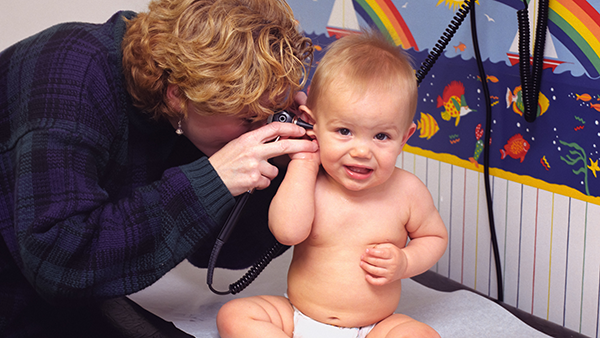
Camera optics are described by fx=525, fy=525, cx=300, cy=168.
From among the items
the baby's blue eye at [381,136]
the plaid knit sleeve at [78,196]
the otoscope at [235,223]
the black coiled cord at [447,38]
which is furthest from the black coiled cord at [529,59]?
the plaid knit sleeve at [78,196]

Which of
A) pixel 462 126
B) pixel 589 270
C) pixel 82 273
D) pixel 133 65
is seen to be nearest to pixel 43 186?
pixel 82 273

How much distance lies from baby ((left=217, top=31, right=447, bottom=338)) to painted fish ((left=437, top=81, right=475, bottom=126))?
18.2 inches

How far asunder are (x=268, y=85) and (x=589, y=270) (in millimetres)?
913

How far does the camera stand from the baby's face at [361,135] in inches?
40.1

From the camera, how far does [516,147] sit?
1.40 m

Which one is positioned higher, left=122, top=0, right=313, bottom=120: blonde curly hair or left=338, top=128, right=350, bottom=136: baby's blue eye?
left=122, top=0, right=313, bottom=120: blonde curly hair

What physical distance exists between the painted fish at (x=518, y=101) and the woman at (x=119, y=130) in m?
0.57

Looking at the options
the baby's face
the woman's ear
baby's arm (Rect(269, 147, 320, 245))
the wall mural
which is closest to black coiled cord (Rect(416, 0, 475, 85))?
the wall mural

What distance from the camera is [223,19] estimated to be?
43.1 inches

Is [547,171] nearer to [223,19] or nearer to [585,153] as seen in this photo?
[585,153]

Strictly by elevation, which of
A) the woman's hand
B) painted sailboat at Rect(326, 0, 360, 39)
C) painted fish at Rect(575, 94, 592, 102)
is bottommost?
the woman's hand

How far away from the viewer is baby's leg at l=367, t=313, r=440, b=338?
104cm

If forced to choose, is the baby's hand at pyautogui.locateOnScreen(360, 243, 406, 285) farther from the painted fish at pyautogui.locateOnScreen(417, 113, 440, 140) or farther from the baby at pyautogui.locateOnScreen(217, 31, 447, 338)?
the painted fish at pyautogui.locateOnScreen(417, 113, 440, 140)

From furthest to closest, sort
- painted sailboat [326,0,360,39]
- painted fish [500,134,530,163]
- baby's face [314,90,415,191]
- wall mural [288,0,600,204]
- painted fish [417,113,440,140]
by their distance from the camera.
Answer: painted sailboat [326,0,360,39] < painted fish [417,113,440,140] < painted fish [500,134,530,163] < wall mural [288,0,600,204] < baby's face [314,90,415,191]
